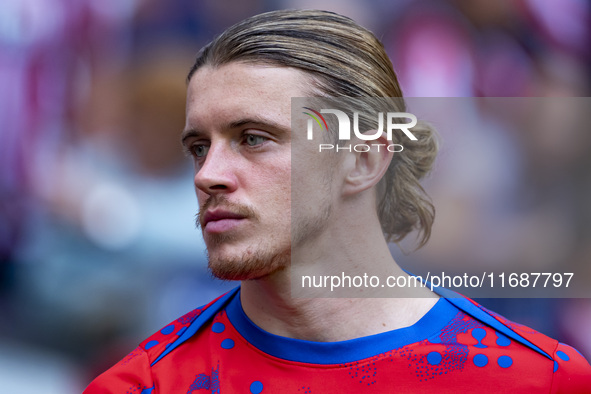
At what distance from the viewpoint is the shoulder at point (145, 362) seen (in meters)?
2.29

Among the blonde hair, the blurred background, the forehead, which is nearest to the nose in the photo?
the forehead

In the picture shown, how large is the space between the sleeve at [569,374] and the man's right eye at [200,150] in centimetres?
137

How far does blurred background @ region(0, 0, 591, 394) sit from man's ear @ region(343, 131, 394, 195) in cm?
149

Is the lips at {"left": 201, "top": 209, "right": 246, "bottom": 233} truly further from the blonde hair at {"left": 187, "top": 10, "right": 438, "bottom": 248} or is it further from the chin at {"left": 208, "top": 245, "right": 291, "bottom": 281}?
the blonde hair at {"left": 187, "top": 10, "right": 438, "bottom": 248}

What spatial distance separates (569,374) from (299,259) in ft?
Result: 3.18

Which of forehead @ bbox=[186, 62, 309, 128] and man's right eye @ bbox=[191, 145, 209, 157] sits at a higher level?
forehead @ bbox=[186, 62, 309, 128]

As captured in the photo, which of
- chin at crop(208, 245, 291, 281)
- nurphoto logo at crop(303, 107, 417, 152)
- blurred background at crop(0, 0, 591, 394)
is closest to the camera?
chin at crop(208, 245, 291, 281)

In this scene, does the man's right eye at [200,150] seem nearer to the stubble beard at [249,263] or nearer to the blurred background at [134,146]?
the stubble beard at [249,263]

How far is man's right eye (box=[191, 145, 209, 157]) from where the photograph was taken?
234 centimetres

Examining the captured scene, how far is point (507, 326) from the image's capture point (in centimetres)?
233

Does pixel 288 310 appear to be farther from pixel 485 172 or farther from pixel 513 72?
pixel 513 72

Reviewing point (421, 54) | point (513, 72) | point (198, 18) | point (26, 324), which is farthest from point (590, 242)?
point (26, 324)

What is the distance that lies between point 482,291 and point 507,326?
1.42 m

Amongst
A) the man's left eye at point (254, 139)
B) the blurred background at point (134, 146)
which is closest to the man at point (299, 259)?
the man's left eye at point (254, 139)
